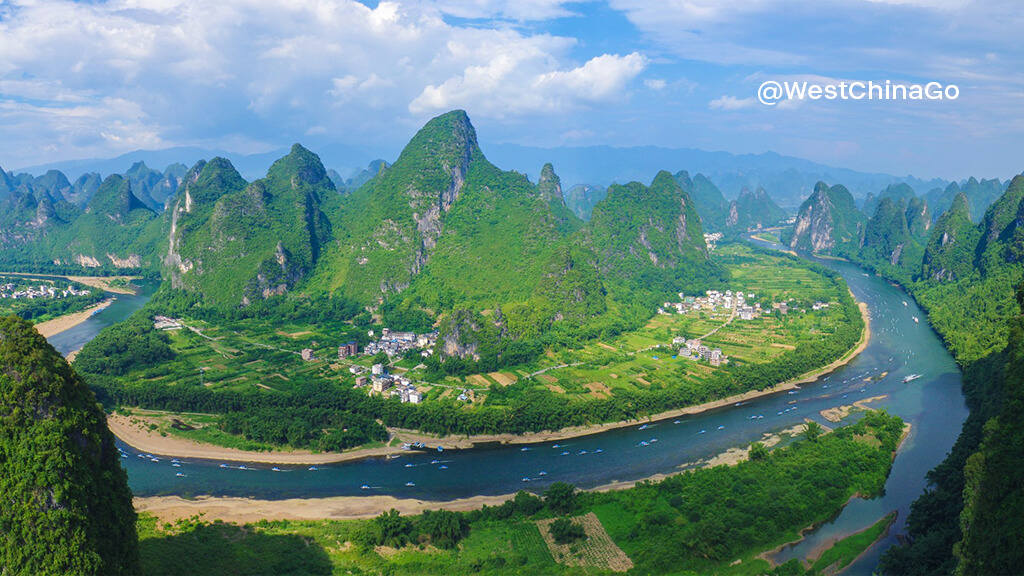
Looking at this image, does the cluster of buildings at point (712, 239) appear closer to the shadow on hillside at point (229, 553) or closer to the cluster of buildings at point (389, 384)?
the cluster of buildings at point (389, 384)

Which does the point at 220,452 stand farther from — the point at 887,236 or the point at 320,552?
the point at 887,236

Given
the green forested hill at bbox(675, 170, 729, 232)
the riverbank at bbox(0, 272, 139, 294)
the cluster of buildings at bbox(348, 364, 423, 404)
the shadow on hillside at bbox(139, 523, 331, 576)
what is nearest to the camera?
the shadow on hillside at bbox(139, 523, 331, 576)

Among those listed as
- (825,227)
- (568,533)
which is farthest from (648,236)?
(568,533)

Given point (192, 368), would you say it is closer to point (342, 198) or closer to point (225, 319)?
point (225, 319)

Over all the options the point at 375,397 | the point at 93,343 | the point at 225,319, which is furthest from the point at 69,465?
the point at 225,319

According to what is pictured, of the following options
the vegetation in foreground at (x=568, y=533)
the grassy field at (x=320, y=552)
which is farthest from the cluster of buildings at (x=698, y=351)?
the grassy field at (x=320, y=552)

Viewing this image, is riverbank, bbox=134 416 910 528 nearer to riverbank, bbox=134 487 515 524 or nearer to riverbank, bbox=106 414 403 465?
riverbank, bbox=134 487 515 524

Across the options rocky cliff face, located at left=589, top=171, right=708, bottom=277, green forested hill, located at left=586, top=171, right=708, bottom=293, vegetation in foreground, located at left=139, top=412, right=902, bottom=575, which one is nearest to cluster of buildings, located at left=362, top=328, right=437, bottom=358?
vegetation in foreground, located at left=139, top=412, right=902, bottom=575
